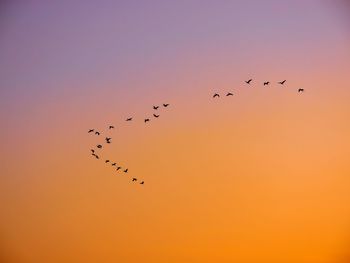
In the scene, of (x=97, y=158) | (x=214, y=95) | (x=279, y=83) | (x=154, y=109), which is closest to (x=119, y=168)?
(x=97, y=158)

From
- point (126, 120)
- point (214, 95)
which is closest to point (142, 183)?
point (126, 120)

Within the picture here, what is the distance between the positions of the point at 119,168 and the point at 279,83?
8.36 meters

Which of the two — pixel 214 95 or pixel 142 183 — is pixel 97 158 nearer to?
pixel 142 183

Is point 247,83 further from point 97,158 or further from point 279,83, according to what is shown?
point 97,158

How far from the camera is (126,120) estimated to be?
28766 mm

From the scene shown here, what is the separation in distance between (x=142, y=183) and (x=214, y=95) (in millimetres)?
5431

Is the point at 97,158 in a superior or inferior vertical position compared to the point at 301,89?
inferior

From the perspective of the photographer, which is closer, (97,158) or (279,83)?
(279,83)

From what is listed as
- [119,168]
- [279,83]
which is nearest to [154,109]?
[119,168]

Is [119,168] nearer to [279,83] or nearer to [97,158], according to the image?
[97,158]

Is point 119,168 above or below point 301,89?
below

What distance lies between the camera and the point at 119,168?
96.8 ft

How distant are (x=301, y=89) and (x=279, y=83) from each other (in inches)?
39.2

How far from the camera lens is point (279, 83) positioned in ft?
91.0
